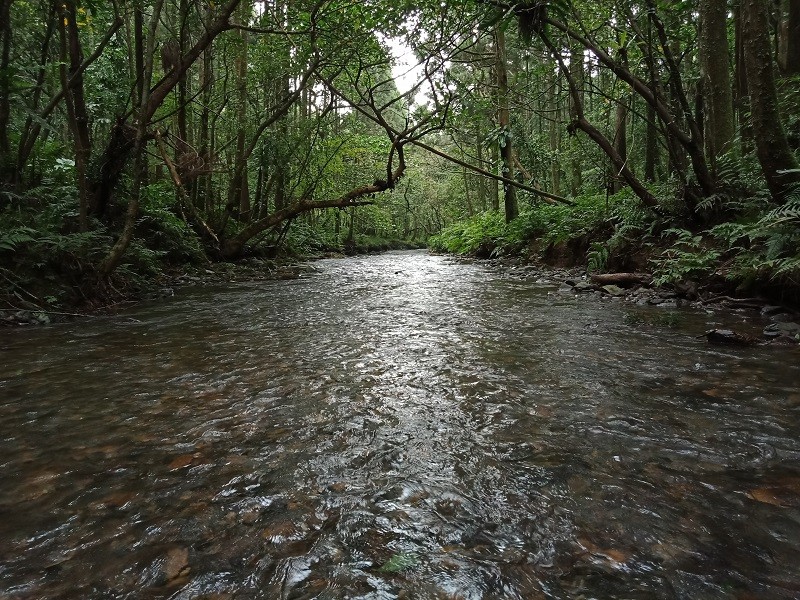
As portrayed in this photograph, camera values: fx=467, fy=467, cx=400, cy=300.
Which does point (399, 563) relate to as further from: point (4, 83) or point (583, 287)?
point (4, 83)

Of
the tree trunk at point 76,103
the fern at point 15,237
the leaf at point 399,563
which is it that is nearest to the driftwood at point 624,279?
the leaf at point 399,563

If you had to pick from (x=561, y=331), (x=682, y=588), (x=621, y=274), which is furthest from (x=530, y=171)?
(x=682, y=588)

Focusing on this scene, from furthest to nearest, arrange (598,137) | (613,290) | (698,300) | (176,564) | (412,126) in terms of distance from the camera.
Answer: (412,126) → (598,137) → (613,290) → (698,300) → (176,564)

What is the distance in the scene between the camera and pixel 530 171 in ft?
57.5

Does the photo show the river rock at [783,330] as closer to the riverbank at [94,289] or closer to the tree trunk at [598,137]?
the tree trunk at [598,137]

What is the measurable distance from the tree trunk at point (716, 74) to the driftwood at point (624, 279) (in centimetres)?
217

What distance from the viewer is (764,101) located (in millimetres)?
5637

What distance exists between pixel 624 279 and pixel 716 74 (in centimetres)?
369

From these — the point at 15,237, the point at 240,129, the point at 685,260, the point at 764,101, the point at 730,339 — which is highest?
the point at 240,129

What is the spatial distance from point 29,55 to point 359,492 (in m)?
11.1

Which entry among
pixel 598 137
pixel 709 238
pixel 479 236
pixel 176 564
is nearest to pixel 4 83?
pixel 176 564

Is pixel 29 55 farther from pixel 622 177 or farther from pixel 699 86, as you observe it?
pixel 699 86

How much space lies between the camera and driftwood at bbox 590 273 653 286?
7485 millimetres

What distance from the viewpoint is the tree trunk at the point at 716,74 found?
300 inches
